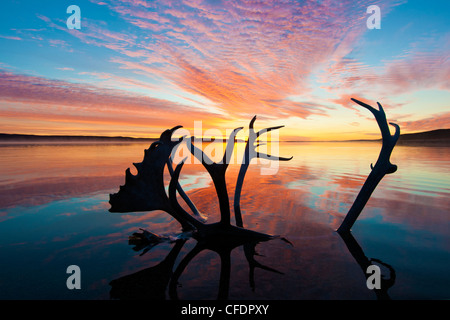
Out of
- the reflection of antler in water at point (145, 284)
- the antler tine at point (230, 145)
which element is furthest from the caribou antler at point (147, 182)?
the reflection of antler in water at point (145, 284)

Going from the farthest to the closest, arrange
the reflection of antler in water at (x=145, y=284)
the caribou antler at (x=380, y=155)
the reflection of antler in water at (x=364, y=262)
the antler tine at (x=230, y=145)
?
the caribou antler at (x=380, y=155) → the antler tine at (x=230, y=145) → the reflection of antler in water at (x=364, y=262) → the reflection of antler in water at (x=145, y=284)

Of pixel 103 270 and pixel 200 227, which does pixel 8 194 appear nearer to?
pixel 103 270

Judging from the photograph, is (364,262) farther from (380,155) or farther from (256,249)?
(380,155)

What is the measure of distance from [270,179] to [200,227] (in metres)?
7.78

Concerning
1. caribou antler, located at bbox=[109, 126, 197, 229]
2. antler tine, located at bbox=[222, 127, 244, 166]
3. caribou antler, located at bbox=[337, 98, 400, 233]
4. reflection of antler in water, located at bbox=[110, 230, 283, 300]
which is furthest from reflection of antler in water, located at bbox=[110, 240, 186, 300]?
caribou antler, located at bbox=[337, 98, 400, 233]

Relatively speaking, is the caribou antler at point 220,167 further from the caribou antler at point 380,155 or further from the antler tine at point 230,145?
the caribou antler at point 380,155

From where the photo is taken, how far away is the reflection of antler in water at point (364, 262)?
9.68 ft

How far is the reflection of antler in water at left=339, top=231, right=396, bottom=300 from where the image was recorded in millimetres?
2949

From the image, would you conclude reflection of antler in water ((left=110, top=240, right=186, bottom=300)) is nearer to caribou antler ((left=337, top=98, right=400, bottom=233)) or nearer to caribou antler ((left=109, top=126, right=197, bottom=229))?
caribou antler ((left=109, top=126, right=197, bottom=229))
